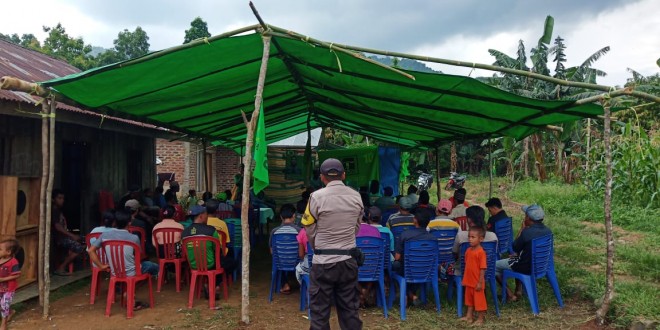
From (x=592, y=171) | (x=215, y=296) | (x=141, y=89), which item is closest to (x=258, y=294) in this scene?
(x=215, y=296)

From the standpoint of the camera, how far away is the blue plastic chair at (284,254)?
5.26 meters

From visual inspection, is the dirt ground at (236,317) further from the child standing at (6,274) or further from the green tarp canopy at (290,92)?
the green tarp canopy at (290,92)

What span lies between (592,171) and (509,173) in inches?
287

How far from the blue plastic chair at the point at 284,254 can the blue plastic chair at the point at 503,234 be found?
2692 millimetres

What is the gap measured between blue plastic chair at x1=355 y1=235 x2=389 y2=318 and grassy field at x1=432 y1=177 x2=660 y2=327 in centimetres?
223

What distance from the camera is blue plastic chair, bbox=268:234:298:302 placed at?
5.26 metres

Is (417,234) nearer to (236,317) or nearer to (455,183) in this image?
(236,317)

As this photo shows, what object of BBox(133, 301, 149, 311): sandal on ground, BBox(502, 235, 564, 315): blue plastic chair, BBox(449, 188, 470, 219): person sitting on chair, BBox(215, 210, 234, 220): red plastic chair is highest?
BBox(449, 188, 470, 219): person sitting on chair

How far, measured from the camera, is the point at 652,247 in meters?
8.02

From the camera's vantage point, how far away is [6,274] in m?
4.29

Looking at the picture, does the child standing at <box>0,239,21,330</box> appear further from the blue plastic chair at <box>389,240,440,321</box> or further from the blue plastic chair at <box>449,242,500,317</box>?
the blue plastic chair at <box>449,242,500,317</box>

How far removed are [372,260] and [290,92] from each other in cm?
339

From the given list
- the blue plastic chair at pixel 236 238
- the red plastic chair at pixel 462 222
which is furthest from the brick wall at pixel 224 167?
the red plastic chair at pixel 462 222

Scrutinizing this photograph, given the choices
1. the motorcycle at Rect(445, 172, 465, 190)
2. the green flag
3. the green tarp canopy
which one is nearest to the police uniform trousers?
the green flag
